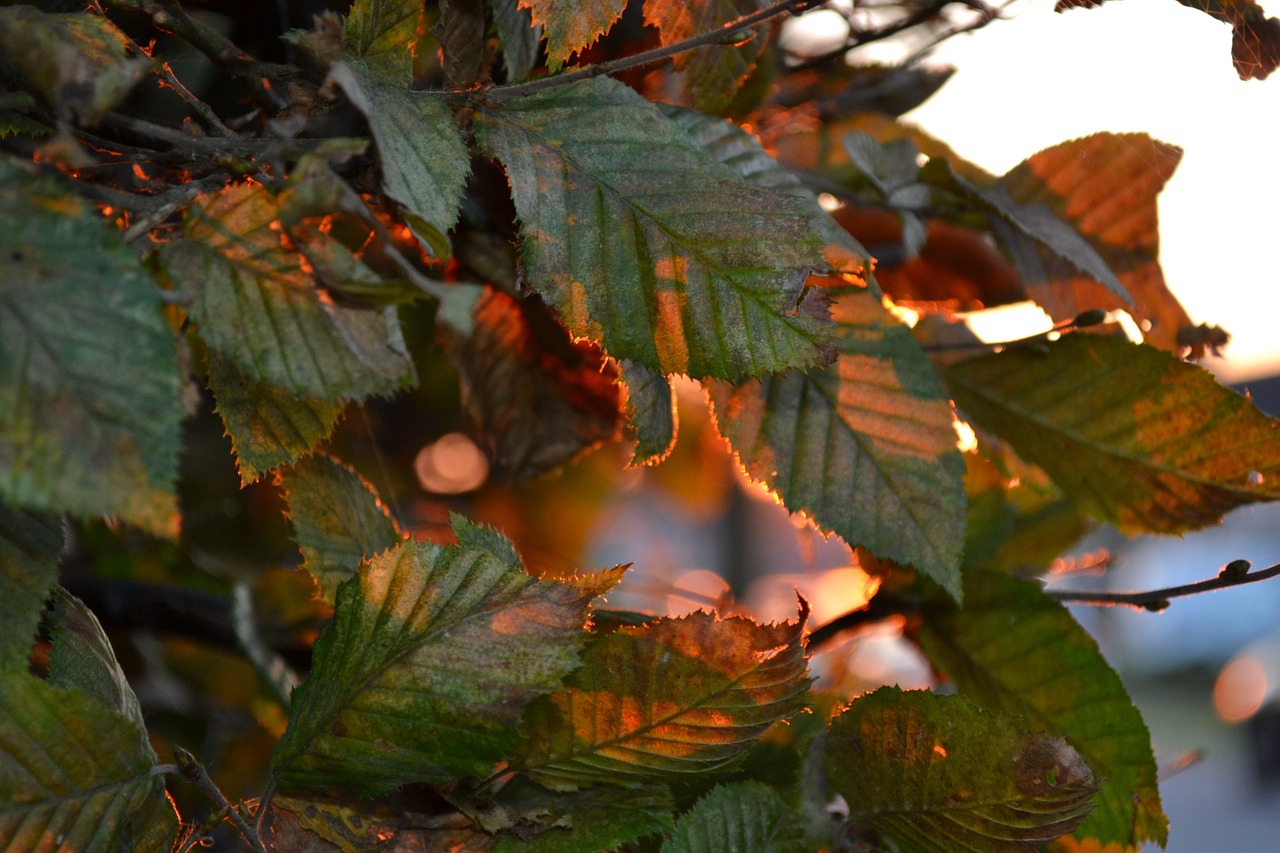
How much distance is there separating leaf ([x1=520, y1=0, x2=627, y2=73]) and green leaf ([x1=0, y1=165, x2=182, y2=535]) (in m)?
0.14

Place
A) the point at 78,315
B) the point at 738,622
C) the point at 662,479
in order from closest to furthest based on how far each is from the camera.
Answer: the point at 78,315
the point at 738,622
the point at 662,479

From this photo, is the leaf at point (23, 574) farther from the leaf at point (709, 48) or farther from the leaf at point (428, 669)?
the leaf at point (709, 48)

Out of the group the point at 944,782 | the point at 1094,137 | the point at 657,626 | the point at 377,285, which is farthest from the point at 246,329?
the point at 1094,137

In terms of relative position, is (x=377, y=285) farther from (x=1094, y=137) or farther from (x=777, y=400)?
(x=1094, y=137)

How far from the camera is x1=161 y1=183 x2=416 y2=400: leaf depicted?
0.25 meters

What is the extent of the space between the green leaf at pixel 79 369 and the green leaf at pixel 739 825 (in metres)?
0.18

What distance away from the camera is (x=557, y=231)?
0.99ft

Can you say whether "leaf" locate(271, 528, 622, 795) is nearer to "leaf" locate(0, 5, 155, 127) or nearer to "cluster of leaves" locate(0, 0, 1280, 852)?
"cluster of leaves" locate(0, 0, 1280, 852)

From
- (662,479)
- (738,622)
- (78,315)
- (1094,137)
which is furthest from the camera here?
(662,479)

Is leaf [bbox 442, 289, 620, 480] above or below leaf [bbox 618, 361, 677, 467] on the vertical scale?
below

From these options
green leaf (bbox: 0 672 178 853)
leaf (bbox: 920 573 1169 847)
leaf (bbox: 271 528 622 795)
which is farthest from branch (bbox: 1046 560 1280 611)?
green leaf (bbox: 0 672 178 853)

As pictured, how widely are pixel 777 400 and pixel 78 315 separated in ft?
0.77

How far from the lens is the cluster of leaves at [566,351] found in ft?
0.76

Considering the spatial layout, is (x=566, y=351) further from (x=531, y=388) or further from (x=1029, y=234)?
(x=1029, y=234)
